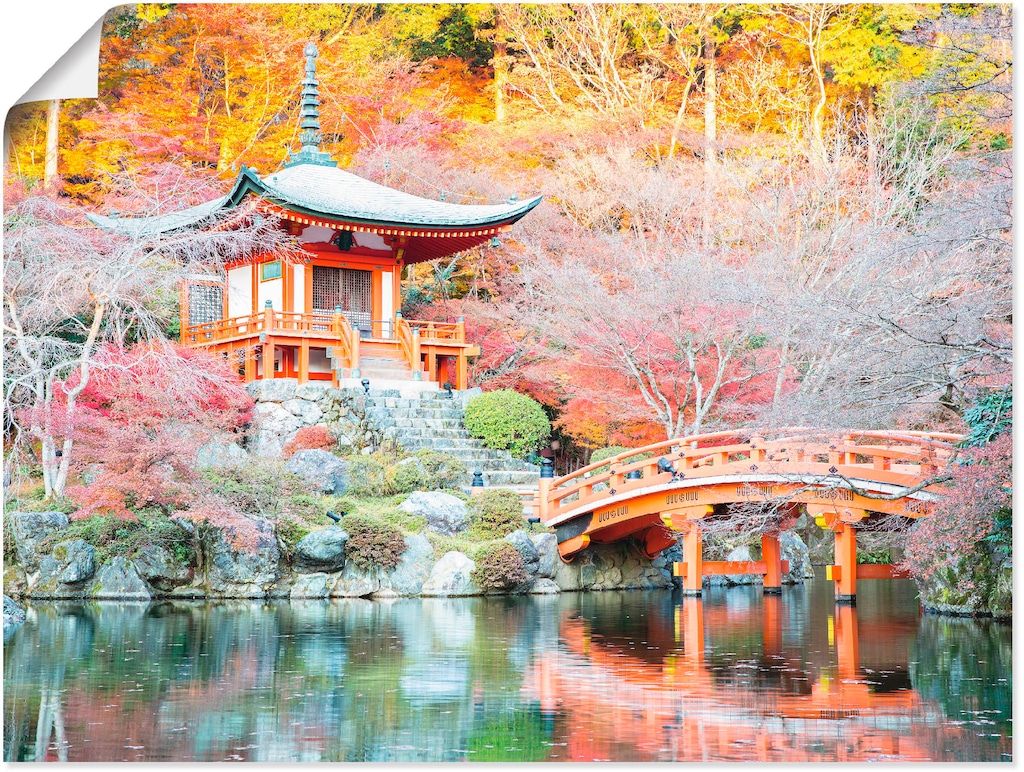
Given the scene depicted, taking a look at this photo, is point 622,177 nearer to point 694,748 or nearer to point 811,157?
point 811,157

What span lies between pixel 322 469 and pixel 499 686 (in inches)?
289

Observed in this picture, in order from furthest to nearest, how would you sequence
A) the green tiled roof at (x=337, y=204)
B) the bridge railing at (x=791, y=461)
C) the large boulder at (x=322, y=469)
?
the green tiled roof at (x=337, y=204), the large boulder at (x=322, y=469), the bridge railing at (x=791, y=461)

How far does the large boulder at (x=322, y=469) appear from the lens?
46.2 ft

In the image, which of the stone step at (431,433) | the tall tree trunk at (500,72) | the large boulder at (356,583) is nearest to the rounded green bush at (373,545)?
the large boulder at (356,583)

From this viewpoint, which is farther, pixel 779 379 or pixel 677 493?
pixel 779 379

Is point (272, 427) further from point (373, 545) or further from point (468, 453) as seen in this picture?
point (373, 545)

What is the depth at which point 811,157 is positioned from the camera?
703 inches

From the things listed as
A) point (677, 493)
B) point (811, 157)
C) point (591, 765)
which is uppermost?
point (811, 157)

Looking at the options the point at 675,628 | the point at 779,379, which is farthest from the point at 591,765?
the point at 779,379

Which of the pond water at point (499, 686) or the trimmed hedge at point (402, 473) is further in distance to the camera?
the trimmed hedge at point (402, 473)

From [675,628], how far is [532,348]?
27.8ft

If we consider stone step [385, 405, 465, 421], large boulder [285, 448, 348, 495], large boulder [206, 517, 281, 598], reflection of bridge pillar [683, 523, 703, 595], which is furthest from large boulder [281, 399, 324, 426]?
reflection of bridge pillar [683, 523, 703, 595]

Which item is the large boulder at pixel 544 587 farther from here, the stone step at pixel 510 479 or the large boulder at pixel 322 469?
the large boulder at pixel 322 469

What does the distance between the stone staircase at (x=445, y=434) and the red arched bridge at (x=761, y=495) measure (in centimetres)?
95
